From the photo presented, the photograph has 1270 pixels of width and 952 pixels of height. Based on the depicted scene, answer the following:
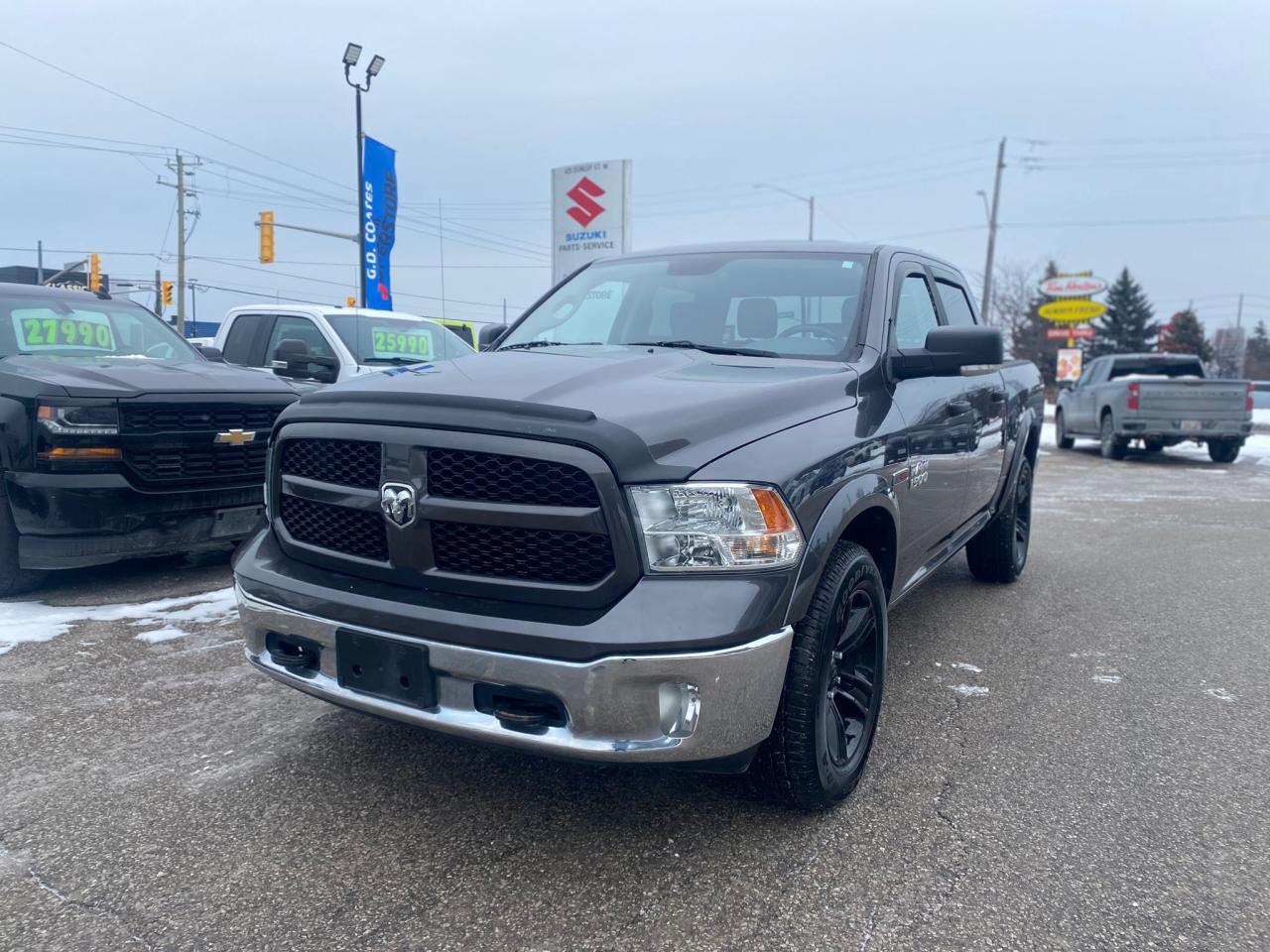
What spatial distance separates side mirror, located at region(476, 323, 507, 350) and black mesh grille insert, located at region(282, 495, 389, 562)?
4.89ft

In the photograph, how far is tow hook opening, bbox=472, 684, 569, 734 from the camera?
235cm

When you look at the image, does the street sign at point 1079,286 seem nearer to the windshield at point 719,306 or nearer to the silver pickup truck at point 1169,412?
the silver pickup truck at point 1169,412

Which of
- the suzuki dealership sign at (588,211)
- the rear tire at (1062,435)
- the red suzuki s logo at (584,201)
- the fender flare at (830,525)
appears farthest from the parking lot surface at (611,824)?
the rear tire at (1062,435)

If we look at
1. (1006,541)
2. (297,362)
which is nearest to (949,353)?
(1006,541)

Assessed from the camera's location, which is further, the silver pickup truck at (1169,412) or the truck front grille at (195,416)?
the silver pickup truck at (1169,412)

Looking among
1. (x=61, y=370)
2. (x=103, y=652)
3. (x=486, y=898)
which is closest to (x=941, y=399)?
(x=486, y=898)

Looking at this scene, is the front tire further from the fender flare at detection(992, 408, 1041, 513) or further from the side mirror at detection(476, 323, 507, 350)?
the fender flare at detection(992, 408, 1041, 513)

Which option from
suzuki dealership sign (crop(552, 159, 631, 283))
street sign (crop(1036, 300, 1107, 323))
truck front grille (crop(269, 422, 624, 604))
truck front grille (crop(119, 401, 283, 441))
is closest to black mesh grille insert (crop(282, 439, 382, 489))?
truck front grille (crop(269, 422, 624, 604))

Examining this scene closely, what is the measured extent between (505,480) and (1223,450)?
1634cm

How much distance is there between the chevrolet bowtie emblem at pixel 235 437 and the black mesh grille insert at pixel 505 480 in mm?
3367

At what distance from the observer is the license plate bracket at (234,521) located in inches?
211

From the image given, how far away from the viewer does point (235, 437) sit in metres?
5.43

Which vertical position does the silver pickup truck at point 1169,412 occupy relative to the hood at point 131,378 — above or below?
below

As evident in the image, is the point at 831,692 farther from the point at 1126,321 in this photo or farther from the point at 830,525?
the point at 1126,321
